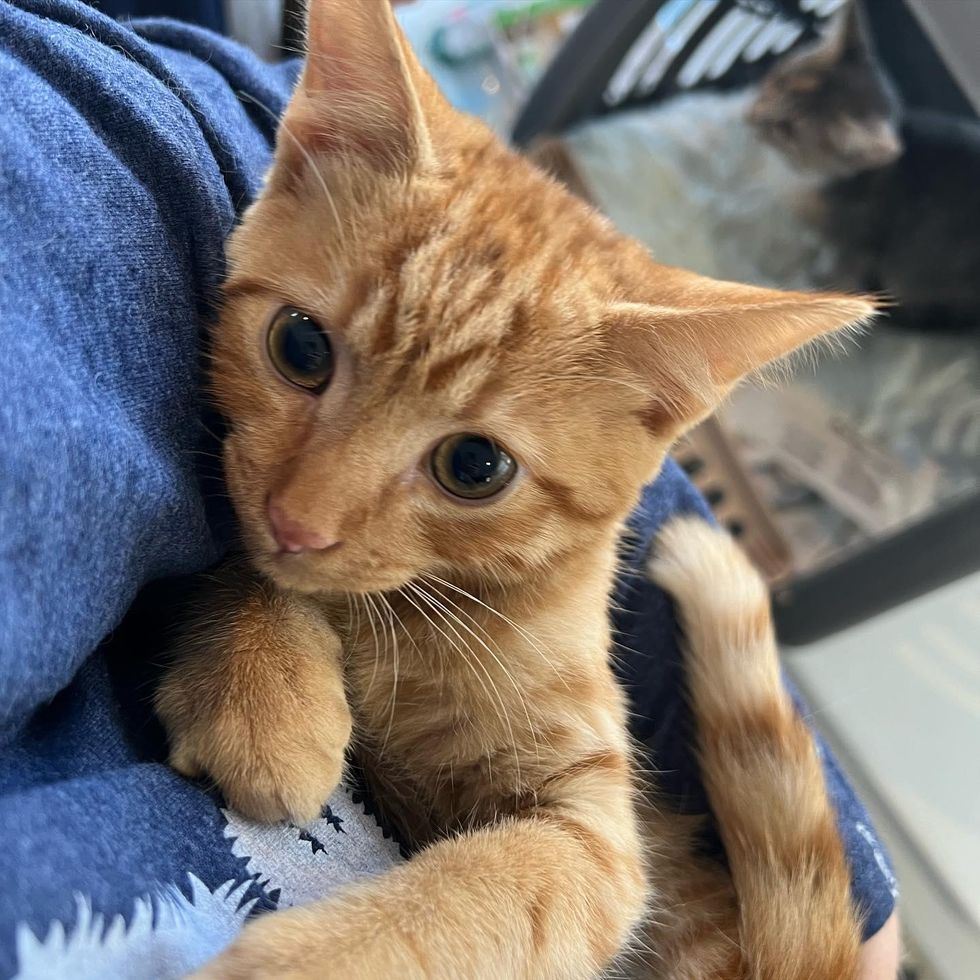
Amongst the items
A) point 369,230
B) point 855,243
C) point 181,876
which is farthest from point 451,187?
point 855,243

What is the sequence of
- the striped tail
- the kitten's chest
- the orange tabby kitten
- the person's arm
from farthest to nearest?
the person's arm → the striped tail → the kitten's chest → the orange tabby kitten

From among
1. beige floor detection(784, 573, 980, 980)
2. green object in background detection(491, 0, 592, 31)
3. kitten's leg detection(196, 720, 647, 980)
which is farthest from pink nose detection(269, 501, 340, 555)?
green object in background detection(491, 0, 592, 31)

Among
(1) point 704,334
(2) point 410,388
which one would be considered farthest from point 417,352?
(1) point 704,334

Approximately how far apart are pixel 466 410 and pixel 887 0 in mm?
2580

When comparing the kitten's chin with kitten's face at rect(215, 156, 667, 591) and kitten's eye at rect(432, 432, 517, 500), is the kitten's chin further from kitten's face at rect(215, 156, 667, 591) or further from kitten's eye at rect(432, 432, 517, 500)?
kitten's eye at rect(432, 432, 517, 500)

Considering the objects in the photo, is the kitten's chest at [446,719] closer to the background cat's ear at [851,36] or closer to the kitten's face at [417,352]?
the kitten's face at [417,352]

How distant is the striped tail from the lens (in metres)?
1.11

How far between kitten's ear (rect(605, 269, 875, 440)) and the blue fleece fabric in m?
0.47

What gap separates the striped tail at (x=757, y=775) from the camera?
1.11 m

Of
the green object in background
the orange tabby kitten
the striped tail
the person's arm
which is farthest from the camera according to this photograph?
the green object in background

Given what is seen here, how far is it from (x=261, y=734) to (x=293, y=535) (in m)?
0.19

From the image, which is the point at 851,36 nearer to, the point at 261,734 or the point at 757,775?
the point at 757,775

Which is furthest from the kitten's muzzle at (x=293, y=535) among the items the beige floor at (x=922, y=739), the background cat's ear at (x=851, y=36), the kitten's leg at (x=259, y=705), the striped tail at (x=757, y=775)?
the background cat's ear at (x=851, y=36)

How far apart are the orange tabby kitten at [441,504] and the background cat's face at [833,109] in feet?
6.63
